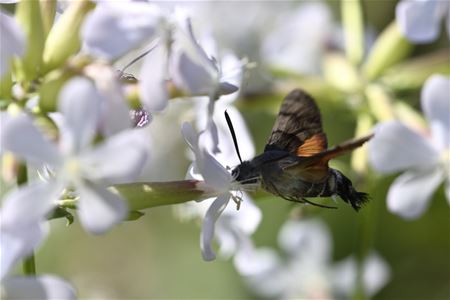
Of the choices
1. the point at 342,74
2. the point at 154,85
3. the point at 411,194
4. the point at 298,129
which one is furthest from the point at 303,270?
the point at 154,85

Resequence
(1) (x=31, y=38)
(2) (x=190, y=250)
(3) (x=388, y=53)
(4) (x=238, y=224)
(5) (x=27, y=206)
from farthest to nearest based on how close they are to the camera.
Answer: (2) (x=190, y=250), (3) (x=388, y=53), (4) (x=238, y=224), (1) (x=31, y=38), (5) (x=27, y=206)

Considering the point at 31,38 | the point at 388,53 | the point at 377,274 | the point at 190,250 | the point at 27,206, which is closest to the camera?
the point at 27,206

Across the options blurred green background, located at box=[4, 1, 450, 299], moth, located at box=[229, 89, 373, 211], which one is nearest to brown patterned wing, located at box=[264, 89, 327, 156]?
moth, located at box=[229, 89, 373, 211]

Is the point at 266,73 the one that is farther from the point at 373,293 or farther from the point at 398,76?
the point at 373,293

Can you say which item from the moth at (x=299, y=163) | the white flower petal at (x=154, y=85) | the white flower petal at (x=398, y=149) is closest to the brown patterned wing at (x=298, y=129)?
the moth at (x=299, y=163)

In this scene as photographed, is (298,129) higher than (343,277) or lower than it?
higher

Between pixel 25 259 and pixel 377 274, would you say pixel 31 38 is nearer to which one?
pixel 25 259
